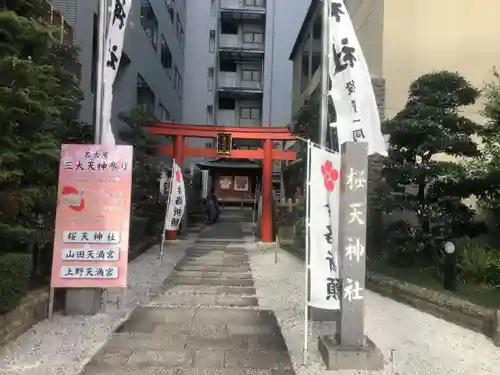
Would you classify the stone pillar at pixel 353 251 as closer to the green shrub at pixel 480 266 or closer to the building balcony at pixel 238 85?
the green shrub at pixel 480 266

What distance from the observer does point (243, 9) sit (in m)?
37.8

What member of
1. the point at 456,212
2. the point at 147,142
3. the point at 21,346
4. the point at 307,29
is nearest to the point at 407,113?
Result: the point at 456,212

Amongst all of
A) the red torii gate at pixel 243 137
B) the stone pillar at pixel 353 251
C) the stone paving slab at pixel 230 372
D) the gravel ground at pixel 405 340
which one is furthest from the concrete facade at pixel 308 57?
the stone paving slab at pixel 230 372

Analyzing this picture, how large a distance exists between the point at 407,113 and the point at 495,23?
19.2 ft

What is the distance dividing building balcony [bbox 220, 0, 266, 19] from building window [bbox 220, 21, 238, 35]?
80 cm

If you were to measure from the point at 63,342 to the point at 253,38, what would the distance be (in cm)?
3528

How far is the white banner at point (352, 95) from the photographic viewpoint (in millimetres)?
6176

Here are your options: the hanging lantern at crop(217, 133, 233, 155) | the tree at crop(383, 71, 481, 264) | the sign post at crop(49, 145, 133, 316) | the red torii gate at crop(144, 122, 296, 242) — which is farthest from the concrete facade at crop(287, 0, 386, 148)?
the sign post at crop(49, 145, 133, 316)

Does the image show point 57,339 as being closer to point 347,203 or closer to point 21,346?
point 21,346

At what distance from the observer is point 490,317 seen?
6.07 meters

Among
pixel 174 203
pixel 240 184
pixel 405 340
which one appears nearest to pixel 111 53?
pixel 405 340

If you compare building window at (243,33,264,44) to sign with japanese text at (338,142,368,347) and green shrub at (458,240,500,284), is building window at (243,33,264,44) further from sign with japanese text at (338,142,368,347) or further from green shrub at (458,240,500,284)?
sign with japanese text at (338,142,368,347)

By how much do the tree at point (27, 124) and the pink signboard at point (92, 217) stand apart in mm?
312

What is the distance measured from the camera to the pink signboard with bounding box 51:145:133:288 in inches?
264
